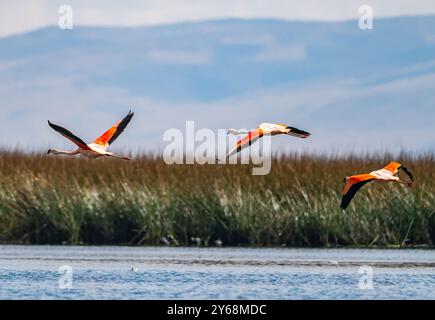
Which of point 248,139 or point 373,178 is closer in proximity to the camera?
point 248,139

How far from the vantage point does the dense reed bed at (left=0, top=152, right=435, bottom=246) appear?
34.1 metres

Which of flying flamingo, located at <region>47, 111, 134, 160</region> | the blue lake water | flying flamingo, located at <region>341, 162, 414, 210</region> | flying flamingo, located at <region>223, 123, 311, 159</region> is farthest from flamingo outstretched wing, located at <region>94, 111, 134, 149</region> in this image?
flying flamingo, located at <region>341, 162, 414, 210</region>

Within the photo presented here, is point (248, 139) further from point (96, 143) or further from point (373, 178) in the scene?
point (96, 143)

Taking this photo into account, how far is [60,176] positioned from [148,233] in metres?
3.78

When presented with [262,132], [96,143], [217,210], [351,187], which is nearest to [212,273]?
[351,187]

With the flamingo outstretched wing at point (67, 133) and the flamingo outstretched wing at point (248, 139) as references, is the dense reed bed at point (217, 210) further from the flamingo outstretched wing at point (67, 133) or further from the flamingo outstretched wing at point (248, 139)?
the flamingo outstretched wing at point (67, 133)

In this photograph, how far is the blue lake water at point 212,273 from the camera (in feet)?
84.1

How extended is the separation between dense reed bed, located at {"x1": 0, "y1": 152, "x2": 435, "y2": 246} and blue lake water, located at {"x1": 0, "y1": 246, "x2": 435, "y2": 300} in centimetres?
95

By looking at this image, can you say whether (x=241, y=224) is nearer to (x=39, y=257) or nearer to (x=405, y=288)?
(x=39, y=257)

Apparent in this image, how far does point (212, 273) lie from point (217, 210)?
246 inches

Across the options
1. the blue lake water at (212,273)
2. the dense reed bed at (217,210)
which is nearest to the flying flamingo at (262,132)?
the blue lake water at (212,273)

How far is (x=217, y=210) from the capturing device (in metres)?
34.5
